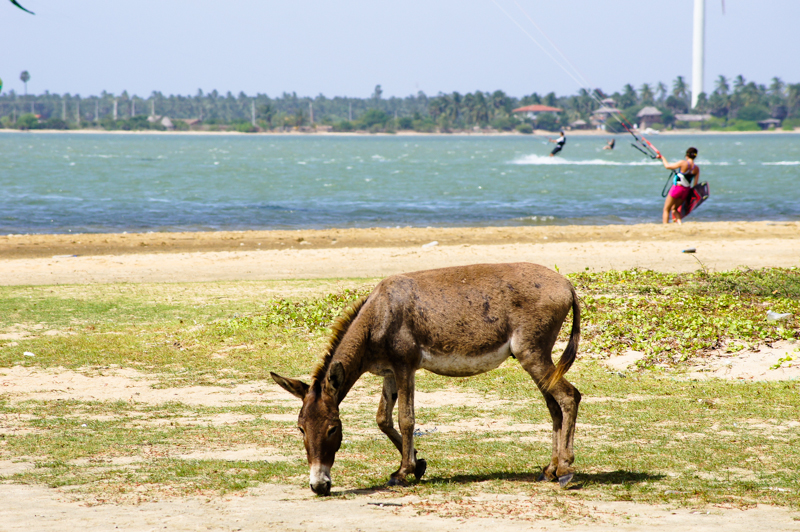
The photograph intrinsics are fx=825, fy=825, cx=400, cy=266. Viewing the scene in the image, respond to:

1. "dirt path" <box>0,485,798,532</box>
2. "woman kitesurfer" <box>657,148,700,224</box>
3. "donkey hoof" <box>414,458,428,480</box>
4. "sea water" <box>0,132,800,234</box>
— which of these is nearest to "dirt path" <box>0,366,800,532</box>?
"dirt path" <box>0,485,798,532</box>

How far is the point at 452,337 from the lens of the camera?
651 centimetres

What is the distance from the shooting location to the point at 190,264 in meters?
20.8

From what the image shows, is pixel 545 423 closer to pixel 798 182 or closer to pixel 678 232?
pixel 678 232

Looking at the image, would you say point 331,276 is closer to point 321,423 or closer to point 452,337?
point 452,337

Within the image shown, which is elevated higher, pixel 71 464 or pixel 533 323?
pixel 533 323

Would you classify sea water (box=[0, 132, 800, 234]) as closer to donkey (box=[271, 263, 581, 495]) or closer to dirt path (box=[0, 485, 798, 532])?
donkey (box=[271, 263, 581, 495])

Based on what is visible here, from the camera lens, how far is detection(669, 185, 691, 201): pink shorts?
22622mm

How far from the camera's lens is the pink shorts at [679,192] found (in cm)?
2262

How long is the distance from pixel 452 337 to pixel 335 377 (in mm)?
1022

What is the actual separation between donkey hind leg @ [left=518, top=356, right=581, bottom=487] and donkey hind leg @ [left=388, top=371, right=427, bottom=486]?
3.12 feet

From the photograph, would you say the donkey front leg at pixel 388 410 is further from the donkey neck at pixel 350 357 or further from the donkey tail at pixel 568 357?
the donkey tail at pixel 568 357

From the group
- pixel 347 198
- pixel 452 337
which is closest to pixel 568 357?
pixel 452 337

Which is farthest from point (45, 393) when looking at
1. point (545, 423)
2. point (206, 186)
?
point (206, 186)

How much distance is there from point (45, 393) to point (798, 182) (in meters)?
65.2
